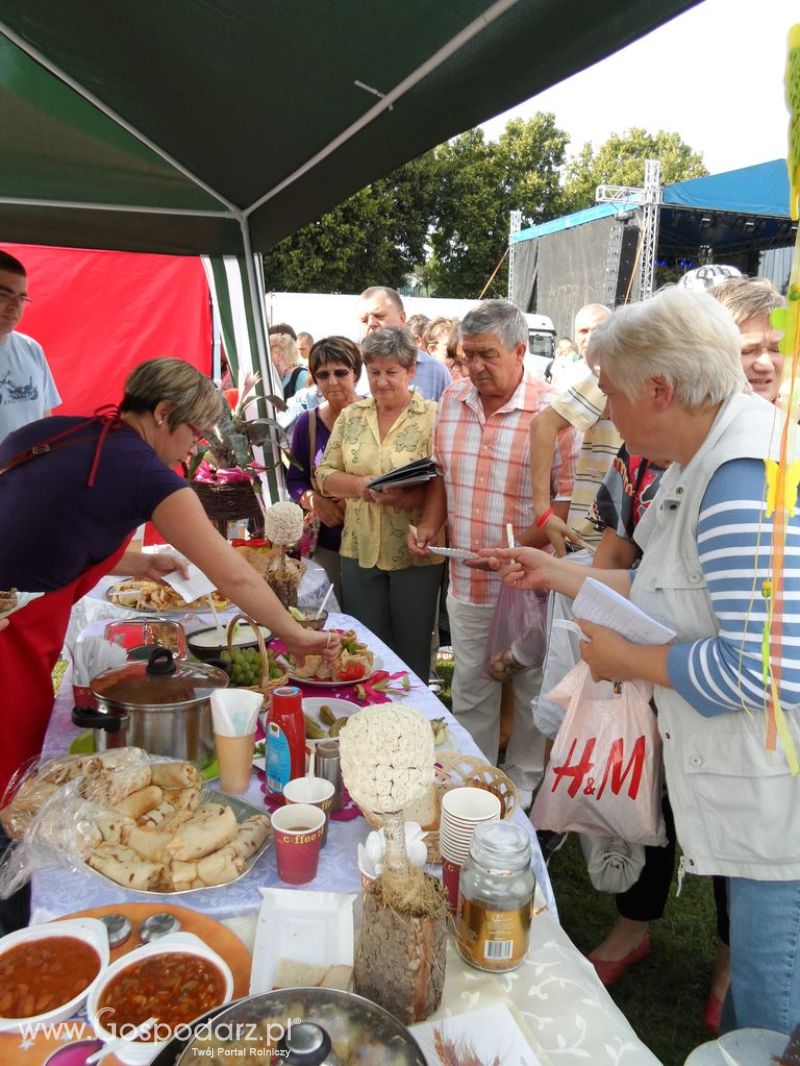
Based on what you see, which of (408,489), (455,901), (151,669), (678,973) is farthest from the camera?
(408,489)

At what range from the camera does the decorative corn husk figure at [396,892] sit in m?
1.03

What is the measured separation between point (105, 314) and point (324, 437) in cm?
322

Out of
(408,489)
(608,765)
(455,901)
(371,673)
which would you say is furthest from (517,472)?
(455,901)

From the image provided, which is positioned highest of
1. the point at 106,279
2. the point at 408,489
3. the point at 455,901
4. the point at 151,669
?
the point at 106,279

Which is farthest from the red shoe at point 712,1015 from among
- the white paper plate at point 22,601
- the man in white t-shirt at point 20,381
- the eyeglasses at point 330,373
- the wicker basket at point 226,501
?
the man in white t-shirt at point 20,381

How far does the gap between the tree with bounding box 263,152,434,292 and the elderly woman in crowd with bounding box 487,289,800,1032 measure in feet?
76.7

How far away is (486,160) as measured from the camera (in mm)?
33594

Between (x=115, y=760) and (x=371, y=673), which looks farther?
(x=371, y=673)

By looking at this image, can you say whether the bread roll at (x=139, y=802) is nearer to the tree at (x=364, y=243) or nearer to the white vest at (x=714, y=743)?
the white vest at (x=714, y=743)

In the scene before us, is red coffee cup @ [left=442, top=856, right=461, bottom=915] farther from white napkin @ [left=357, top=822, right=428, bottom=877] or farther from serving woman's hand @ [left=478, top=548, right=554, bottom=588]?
serving woman's hand @ [left=478, top=548, right=554, bottom=588]

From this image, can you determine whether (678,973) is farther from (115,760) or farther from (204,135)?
(204,135)

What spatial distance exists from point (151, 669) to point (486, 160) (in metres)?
36.9

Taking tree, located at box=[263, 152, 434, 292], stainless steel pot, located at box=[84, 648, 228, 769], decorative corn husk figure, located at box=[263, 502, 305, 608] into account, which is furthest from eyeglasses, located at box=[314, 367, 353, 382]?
tree, located at box=[263, 152, 434, 292]

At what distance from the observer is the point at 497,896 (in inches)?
44.3
